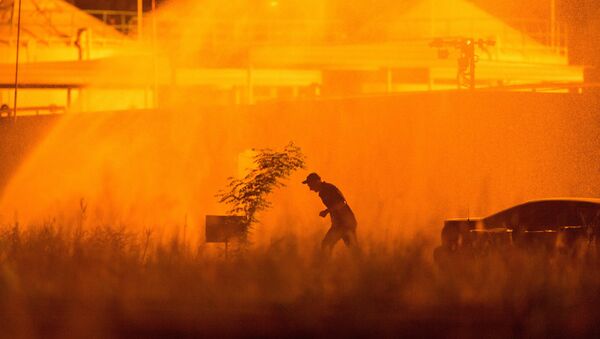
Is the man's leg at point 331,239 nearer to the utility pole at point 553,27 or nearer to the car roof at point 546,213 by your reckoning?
the car roof at point 546,213

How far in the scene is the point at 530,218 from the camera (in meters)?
17.3

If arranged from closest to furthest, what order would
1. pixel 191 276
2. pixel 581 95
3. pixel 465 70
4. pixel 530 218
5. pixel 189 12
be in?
pixel 191 276 < pixel 530 218 < pixel 581 95 < pixel 465 70 < pixel 189 12

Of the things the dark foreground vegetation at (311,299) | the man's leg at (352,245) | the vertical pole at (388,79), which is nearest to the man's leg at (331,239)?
the man's leg at (352,245)

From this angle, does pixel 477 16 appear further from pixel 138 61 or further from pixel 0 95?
pixel 0 95

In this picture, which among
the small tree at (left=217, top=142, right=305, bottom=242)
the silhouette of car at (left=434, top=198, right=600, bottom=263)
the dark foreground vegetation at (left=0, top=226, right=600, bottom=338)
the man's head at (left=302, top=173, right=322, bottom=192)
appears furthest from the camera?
the small tree at (left=217, top=142, right=305, bottom=242)

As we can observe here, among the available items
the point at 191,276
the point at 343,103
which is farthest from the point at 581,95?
the point at 191,276

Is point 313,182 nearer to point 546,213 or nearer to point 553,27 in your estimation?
point 546,213

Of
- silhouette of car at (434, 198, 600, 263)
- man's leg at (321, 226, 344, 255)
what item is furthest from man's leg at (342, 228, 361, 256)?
silhouette of car at (434, 198, 600, 263)

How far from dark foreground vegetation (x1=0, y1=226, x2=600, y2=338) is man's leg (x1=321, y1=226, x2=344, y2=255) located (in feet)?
2.03

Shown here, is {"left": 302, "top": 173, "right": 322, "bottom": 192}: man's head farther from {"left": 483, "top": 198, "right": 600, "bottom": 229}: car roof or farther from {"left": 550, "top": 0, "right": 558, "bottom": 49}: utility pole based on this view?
{"left": 550, "top": 0, "right": 558, "bottom": 49}: utility pole

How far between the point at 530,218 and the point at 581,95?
4128 mm

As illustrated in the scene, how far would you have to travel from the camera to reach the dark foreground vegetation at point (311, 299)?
8625 millimetres

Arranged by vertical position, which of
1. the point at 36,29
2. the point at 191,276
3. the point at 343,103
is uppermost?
the point at 36,29

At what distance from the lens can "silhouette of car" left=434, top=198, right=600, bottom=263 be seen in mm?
10531
